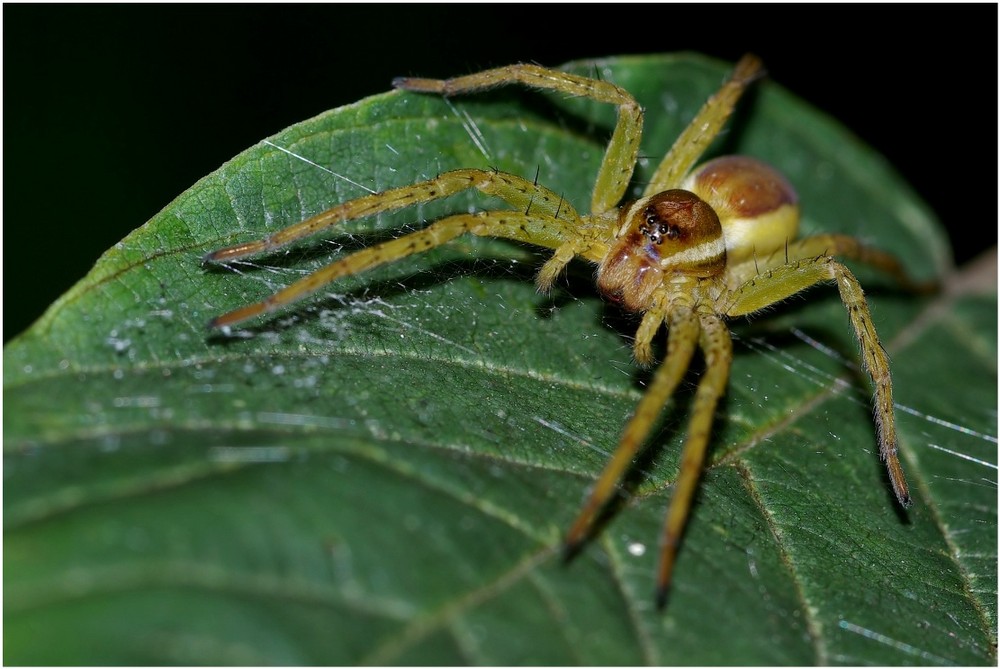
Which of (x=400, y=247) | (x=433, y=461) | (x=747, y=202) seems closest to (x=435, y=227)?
(x=400, y=247)

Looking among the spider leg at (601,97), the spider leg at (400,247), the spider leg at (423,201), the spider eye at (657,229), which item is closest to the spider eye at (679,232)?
the spider eye at (657,229)

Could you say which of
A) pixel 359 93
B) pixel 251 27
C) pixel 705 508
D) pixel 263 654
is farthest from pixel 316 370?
pixel 251 27

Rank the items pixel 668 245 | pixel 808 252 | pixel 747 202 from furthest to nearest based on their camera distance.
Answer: pixel 808 252 → pixel 747 202 → pixel 668 245

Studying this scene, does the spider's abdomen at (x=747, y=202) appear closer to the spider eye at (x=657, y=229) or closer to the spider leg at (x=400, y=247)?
the spider eye at (x=657, y=229)

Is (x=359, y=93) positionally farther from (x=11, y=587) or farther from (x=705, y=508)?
(x=11, y=587)

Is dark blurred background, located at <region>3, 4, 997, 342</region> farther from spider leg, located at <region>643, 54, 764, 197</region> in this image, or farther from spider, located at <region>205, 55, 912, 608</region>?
spider leg, located at <region>643, 54, 764, 197</region>

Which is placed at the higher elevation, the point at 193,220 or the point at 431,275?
the point at 193,220

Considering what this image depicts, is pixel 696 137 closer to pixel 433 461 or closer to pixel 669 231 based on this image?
pixel 669 231

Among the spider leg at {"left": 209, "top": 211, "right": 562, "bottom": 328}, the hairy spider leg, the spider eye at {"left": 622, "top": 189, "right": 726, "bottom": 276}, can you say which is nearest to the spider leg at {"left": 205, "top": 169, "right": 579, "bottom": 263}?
the hairy spider leg
